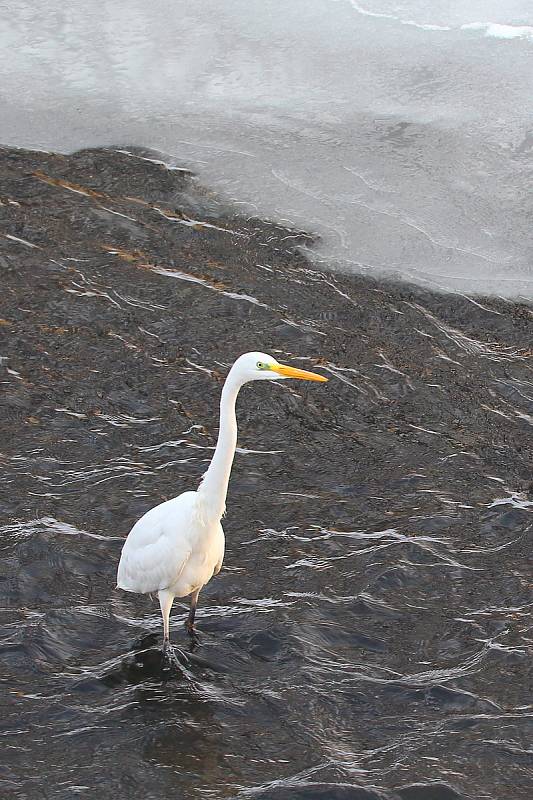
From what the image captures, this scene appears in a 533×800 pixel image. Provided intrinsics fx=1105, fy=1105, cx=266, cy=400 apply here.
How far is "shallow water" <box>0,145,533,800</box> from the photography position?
4574mm

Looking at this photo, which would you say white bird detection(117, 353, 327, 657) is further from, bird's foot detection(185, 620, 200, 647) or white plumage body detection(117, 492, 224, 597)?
bird's foot detection(185, 620, 200, 647)

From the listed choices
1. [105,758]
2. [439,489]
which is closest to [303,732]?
[105,758]

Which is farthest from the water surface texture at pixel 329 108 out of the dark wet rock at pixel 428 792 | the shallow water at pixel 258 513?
the dark wet rock at pixel 428 792

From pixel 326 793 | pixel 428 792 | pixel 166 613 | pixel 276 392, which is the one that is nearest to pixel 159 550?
pixel 166 613

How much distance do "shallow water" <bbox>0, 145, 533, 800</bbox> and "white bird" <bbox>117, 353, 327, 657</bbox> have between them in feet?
1.03

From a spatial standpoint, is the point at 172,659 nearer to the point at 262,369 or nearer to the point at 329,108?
the point at 262,369

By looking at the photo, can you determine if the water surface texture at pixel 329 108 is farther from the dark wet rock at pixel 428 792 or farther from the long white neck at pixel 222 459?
the dark wet rock at pixel 428 792

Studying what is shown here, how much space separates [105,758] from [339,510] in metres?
2.05

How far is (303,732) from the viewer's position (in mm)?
4656

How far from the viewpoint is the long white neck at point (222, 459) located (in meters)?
4.95

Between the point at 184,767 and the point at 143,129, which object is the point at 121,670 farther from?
the point at 143,129

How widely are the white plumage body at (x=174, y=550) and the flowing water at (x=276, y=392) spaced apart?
1.07 ft

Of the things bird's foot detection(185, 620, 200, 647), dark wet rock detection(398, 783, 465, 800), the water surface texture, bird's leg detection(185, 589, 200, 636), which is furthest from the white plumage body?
the water surface texture

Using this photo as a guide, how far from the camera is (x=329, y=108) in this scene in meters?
10.1
